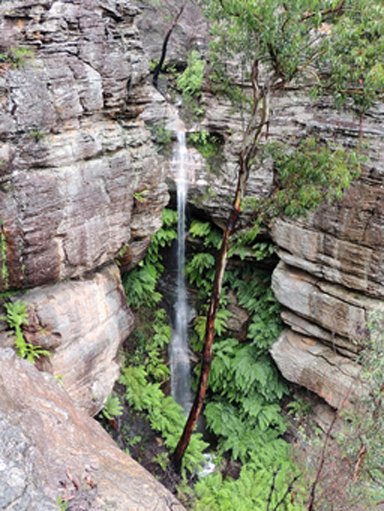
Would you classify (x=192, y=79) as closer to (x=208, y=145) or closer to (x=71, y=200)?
(x=208, y=145)

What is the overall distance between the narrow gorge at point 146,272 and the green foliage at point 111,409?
0.06 m

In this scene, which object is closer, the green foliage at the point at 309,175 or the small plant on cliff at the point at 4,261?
the small plant on cliff at the point at 4,261

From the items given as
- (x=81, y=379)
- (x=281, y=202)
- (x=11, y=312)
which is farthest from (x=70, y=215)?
(x=281, y=202)

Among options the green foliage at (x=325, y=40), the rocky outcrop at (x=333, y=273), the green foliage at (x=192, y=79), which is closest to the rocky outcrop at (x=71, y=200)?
the green foliage at (x=325, y=40)

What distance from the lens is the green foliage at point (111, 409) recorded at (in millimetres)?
8484

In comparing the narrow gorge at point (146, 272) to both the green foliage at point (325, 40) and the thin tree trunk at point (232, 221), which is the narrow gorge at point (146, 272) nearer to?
the green foliage at point (325, 40)

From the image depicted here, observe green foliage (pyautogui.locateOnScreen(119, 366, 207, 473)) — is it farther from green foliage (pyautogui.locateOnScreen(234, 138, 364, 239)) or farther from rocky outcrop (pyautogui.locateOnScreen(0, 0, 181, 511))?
green foliage (pyautogui.locateOnScreen(234, 138, 364, 239))

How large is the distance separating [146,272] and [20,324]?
5.01 metres

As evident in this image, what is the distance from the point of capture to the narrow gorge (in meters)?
4.73

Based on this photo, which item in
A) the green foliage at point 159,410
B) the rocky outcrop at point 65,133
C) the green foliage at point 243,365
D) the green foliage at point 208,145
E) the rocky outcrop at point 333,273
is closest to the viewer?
the rocky outcrop at point 65,133

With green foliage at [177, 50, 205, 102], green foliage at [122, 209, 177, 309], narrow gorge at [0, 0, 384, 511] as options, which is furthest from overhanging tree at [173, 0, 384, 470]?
green foliage at [177, 50, 205, 102]

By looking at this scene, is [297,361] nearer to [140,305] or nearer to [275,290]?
[275,290]

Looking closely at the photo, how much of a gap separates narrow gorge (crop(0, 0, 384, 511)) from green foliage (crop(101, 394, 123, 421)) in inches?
2.3

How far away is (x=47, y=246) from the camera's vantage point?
22.1ft
